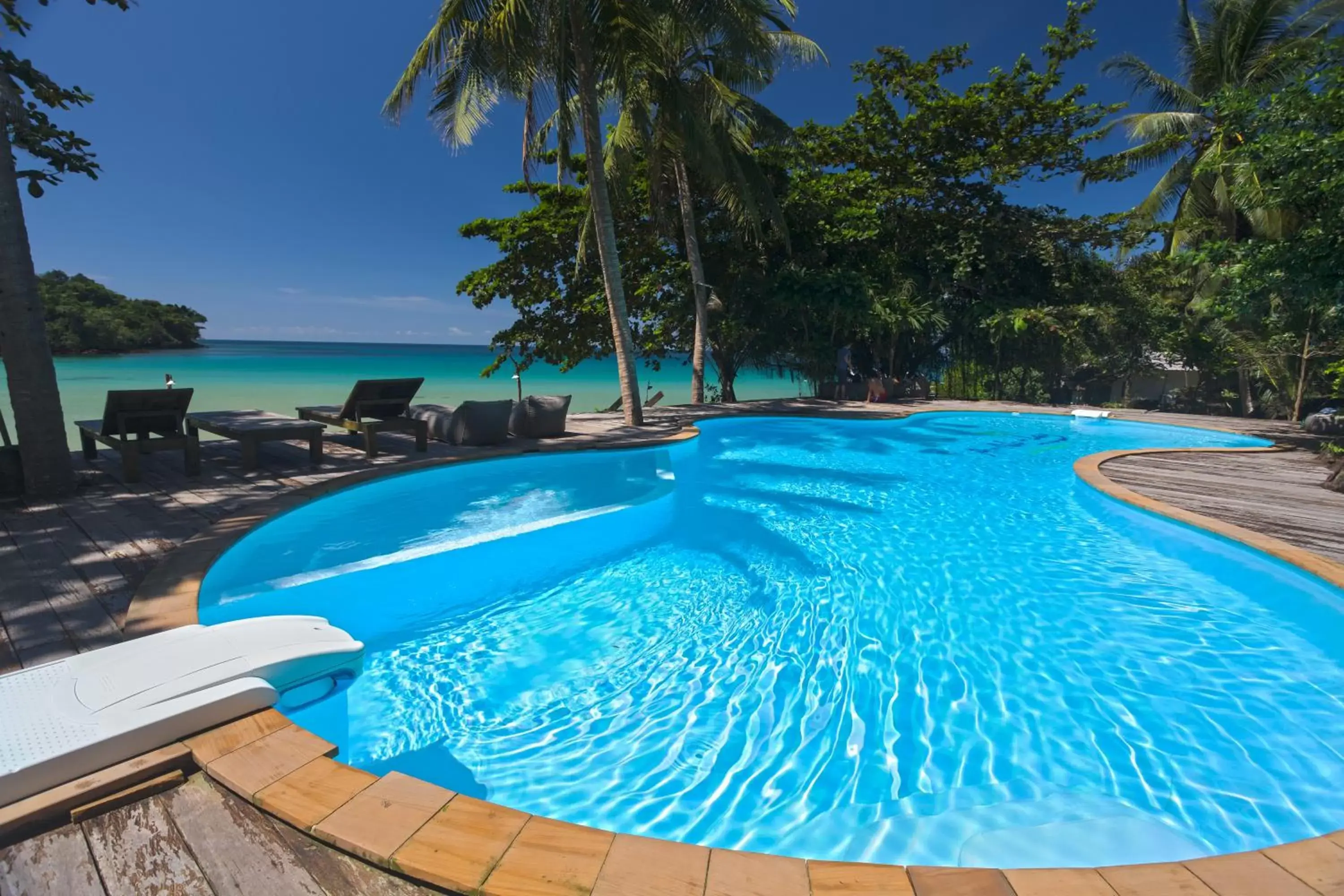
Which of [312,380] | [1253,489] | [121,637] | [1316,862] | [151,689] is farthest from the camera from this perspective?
[312,380]

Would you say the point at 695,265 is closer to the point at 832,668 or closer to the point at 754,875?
the point at 832,668

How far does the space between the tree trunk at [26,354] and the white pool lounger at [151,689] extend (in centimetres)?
383

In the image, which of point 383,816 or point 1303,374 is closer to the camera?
point 383,816

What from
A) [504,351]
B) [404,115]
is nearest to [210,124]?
[504,351]

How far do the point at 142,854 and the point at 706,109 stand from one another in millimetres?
12139

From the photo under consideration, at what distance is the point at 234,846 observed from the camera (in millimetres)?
1567

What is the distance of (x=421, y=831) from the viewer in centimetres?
161

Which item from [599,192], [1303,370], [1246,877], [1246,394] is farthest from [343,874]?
[1246,394]

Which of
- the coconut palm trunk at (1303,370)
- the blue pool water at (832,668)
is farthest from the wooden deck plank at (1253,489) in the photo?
the coconut palm trunk at (1303,370)

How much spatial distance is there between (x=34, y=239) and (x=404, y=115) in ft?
18.5

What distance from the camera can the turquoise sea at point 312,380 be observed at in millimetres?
22766

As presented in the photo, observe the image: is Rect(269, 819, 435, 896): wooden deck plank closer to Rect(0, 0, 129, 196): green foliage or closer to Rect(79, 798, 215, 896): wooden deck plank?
Rect(79, 798, 215, 896): wooden deck plank

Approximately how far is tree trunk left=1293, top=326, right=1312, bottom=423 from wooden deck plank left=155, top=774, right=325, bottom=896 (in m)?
16.3

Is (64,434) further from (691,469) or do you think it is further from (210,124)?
(210,124)
